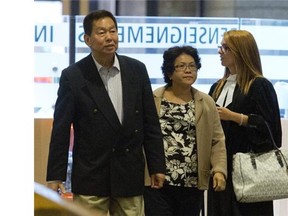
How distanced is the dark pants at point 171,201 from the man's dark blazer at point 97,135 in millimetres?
309

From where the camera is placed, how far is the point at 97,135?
2.90 metres

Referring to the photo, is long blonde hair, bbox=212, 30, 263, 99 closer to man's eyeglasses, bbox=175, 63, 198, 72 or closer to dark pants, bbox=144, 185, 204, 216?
man's eyeglasses, bbox=175, 63, 198, 72

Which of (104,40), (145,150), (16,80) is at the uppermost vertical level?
(16,80)

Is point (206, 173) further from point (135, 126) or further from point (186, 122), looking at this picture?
point (135, 126)

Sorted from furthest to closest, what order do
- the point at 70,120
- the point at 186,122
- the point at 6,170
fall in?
the point at 186,122, the point at 70,120, the point at 6,170

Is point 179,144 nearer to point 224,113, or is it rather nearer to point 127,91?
point 224,113

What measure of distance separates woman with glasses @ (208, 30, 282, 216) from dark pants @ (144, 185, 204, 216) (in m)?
0.29

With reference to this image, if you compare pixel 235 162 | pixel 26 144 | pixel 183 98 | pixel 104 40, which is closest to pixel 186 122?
pixel 183 98

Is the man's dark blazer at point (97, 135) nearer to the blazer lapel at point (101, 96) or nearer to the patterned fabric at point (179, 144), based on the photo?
the blazer lapel at point (101, 96)

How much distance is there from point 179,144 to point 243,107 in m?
0.39

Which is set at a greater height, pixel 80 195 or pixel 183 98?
pixel 183 98

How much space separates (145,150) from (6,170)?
8.01 feet

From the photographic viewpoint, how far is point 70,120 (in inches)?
115

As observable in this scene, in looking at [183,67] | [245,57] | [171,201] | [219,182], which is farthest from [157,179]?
[245,57]
